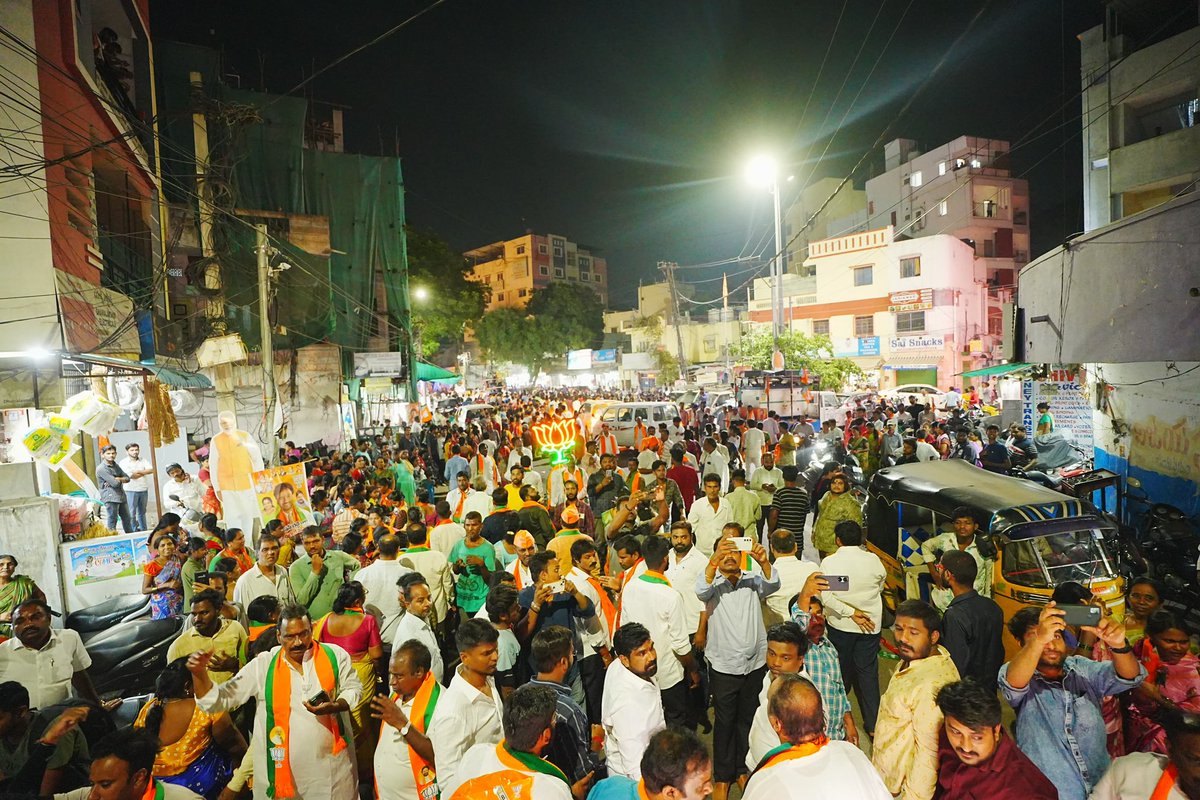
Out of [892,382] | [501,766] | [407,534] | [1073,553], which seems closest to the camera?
[501,766]

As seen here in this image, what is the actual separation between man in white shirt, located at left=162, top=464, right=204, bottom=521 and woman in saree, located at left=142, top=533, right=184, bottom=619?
162 inches

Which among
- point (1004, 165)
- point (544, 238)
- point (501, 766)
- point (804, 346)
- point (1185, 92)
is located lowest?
point (501, 766)

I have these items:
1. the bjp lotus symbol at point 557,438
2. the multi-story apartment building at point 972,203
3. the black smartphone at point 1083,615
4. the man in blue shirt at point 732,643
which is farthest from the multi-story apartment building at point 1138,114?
the man in blue shirt at point 732,643

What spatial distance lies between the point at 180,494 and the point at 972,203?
4241 cm

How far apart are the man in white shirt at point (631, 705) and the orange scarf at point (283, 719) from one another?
1628 mm

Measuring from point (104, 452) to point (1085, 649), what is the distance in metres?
12.6

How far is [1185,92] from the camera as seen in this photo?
16969 mm

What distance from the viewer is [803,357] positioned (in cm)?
3052

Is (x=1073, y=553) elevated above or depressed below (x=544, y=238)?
below

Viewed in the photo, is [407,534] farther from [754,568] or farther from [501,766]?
[501,766]

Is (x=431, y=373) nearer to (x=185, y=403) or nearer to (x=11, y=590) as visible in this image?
(x=185, y=403)

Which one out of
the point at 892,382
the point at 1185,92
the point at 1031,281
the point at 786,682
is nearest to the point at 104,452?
→ the point at 786,682

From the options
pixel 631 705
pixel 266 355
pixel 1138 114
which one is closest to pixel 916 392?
pixel 1138 114

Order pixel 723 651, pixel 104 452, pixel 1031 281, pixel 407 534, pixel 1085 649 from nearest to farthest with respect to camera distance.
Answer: pixel 1085 649
pixel 723 651
pixel 407 534
pixel 104 452
pixel 1031 281
